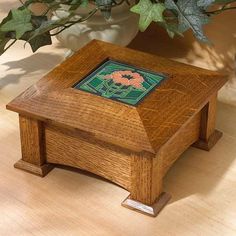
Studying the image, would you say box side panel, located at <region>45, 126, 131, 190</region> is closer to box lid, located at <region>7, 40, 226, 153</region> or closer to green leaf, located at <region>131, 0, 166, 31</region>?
box lid, located at <region>7, 40, 226, 153</region>

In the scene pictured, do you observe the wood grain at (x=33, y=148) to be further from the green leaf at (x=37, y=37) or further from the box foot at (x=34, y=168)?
the green leaf at (x=37, y=37)

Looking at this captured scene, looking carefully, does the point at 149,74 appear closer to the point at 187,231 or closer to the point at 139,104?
the point at 139,104

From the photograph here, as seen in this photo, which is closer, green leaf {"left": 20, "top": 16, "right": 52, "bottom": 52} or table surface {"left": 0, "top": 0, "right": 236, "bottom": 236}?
Answer: table surface {"left": 0, "top": 0, "right": 236, "bottom": 236}

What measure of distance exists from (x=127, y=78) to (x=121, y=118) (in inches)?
4.1

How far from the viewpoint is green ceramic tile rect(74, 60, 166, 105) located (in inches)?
36.7

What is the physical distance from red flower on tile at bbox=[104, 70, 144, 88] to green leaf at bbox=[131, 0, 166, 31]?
0.07 meters

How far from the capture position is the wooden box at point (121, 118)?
2.87ft

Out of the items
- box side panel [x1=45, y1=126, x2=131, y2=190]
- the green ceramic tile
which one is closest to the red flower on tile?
the green ceramic tile

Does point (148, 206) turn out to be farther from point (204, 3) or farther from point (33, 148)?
point (204, 3)

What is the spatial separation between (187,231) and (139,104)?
18cm

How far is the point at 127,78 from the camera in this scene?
97 centimetres

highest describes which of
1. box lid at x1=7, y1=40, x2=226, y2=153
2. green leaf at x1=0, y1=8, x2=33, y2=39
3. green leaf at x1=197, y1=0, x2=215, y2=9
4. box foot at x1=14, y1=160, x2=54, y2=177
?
green leaf at x1=197, y1=0, x2=215, y2=9

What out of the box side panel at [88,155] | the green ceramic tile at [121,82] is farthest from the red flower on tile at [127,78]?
the box side panel at [88,155]

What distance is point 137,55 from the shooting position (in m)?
1.04
